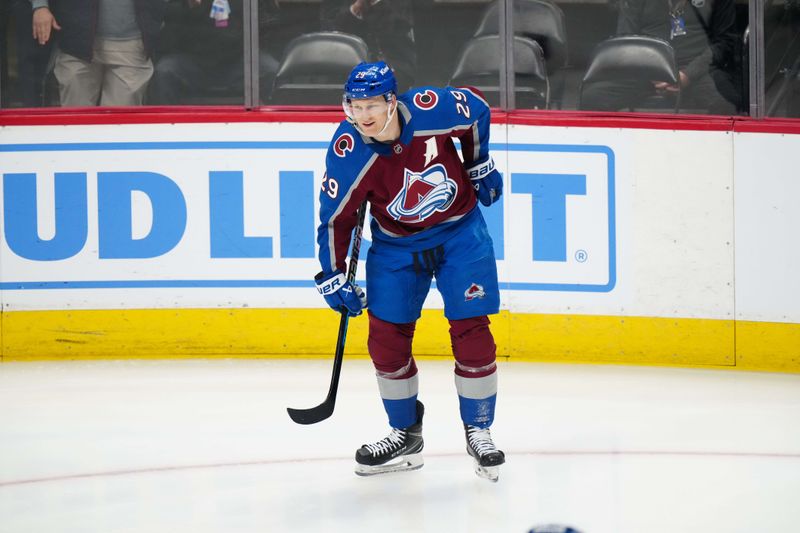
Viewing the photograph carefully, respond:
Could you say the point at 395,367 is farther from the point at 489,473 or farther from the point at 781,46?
the point at 781,46

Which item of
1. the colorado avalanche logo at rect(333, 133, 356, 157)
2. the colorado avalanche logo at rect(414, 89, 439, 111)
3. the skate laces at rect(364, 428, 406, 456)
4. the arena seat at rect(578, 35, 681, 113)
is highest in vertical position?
the arena seat at rect(578, 35, 681, 113)

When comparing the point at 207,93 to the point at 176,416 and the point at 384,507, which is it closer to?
the point at 176,416

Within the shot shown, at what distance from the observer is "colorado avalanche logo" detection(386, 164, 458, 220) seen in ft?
10.4

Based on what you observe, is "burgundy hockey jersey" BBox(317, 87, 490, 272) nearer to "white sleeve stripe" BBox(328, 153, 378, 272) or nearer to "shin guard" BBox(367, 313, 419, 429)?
"white sleeve stripe" BBox(328, 153, 378, 272)

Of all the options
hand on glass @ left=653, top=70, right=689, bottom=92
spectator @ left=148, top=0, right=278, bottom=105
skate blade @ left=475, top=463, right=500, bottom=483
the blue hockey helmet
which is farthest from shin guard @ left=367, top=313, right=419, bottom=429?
hand on glass @ left=653, top=70, right=689, bottom=92

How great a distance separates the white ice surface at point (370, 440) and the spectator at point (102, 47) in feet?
4.28

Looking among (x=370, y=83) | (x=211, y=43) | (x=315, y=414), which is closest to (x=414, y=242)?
(x=370, y=83)

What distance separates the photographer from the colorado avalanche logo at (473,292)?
324 cm

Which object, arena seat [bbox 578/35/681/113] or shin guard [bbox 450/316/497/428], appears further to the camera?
arena seat [bbox 578/35/681/113]

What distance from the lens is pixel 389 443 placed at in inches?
134

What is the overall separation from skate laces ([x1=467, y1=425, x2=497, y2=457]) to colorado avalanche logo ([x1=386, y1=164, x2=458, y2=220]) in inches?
26.3

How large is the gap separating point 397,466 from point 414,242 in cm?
71

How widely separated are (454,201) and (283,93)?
2.18 metres

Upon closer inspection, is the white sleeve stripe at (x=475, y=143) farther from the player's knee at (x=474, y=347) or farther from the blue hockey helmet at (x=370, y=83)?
the player's knee at (x=474, y=347)
